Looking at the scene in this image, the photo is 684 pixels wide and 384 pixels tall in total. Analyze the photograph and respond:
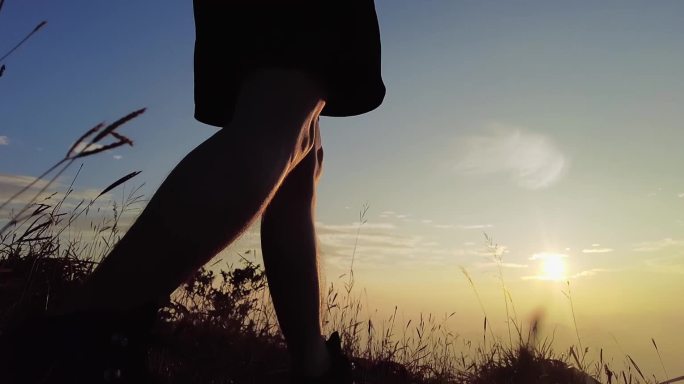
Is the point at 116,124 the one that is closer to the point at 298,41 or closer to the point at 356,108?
the point at 298,41

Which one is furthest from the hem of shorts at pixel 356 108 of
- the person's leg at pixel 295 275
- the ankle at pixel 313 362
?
the ankle at pixel 313 362

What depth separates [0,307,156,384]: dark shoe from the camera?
1076 millimetres

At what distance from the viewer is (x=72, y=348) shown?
1087mm

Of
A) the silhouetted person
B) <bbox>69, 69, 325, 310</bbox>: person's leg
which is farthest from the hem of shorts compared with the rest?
<bbox>69, 69, 325, 310</bbox>: person's leg

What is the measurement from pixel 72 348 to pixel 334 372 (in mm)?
992

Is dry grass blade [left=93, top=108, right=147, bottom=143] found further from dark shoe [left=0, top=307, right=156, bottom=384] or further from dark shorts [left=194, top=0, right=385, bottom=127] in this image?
dark shoe [left=0, top=307, right=156, bottom=384]

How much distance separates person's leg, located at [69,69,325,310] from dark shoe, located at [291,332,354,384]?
0.84 meters

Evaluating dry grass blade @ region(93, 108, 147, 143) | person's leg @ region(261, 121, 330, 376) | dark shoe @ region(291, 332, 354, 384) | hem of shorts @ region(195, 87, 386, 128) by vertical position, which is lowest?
dark shoe @ region(291, 332, 354, 384)

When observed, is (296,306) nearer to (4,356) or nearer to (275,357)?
(4,356)

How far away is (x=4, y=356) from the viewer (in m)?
1.08

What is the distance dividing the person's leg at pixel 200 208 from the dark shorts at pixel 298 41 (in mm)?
101

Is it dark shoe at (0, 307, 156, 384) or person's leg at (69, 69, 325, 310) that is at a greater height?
person's leg at (69, 69, 325, 310)

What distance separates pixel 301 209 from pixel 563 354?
9.54 ft

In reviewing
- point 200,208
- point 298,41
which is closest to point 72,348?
point 200,208
